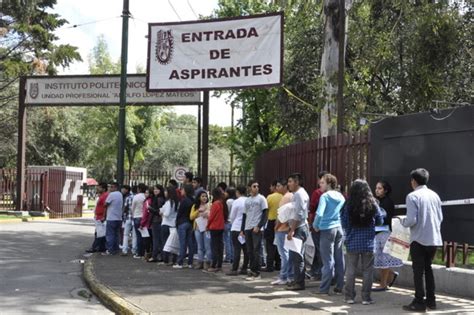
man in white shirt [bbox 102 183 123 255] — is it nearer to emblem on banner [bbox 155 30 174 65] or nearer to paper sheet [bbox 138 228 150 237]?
paper sheet [bbox 138 228 150 237]

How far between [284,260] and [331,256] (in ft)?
3.94

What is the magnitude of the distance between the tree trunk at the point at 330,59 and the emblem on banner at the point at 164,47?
4.14 m

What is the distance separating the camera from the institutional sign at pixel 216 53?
1461cm

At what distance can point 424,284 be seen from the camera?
25.8 feet

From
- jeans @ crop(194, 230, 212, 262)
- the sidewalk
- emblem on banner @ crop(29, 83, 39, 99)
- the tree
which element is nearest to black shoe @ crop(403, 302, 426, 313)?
the sidewalk

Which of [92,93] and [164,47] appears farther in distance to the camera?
[92,93]

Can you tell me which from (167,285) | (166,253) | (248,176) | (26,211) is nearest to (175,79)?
(166,253)

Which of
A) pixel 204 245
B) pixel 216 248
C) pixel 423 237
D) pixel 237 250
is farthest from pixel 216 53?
pixel 423 237

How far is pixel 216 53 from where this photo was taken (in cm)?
1518

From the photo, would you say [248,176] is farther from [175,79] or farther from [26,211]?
[175,79]

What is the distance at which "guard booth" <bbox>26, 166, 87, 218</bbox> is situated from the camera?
90.9ft

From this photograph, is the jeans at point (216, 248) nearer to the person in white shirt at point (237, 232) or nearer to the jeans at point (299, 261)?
the person in white shirt at point (237, 232)

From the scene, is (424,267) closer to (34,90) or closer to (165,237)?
(165,237)

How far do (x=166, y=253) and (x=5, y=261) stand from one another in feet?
11.2
